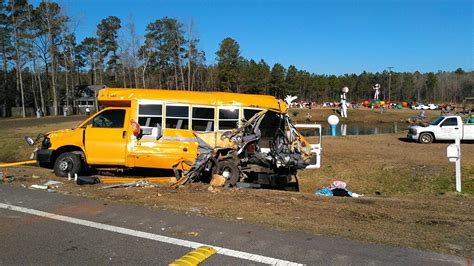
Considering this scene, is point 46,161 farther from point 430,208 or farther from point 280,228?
point 430,208

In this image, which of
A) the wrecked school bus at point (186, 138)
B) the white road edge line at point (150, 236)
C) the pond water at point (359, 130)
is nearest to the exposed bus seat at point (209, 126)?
the wrecked school bus at point (186, 138)

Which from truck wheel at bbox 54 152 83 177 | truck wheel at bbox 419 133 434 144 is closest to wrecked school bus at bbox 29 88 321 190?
truck wheel at bbox 54 152 83 177

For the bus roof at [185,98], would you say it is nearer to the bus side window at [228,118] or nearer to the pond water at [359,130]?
the bus side window at [228,118]

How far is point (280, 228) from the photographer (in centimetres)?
630

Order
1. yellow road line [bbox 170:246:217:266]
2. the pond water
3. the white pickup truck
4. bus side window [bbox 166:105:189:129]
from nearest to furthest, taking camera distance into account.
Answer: yellow road line [bbox 170:246:217:266] → bus side window [bbox 166:105:189:129] → the white pickup truck → the pond water

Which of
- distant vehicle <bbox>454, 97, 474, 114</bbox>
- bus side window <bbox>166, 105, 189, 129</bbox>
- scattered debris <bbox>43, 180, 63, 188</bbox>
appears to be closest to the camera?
scattered debris <bbox>43, 180, 63, 188</bbox>

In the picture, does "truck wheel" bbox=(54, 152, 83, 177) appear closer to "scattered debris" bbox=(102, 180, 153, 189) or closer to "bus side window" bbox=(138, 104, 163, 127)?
"bus side window" bbox=(138, 104, 163, 127)

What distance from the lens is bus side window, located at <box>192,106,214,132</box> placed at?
38.8ft

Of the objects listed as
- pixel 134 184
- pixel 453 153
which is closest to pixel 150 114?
pixel 134 184

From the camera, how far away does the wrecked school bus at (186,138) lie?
11.4 meters

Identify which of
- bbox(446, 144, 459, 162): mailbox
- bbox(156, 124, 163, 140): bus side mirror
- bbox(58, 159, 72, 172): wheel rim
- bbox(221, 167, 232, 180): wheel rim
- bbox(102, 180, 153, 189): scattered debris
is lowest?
bbox(102, 180, 153, 189): scattered debris

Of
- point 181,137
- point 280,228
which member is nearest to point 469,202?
point 280,228

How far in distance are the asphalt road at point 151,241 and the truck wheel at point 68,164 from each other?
4.35 metres

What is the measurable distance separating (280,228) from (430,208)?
347cm
